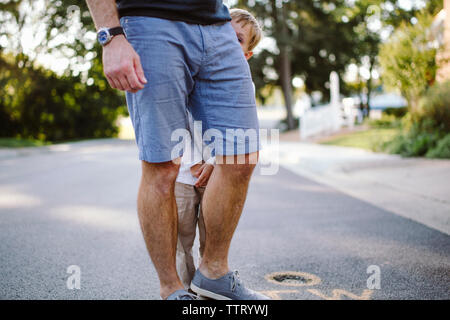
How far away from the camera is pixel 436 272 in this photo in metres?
2.87

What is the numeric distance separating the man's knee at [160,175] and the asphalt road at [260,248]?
0.81m

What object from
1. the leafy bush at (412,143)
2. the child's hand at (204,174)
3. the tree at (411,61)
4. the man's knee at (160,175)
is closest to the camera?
the man's knee at (160,175)

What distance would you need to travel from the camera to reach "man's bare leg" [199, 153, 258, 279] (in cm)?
216

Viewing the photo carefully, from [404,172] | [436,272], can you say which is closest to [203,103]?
[436,272]

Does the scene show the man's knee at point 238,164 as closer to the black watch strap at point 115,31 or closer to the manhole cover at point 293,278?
the black watch strap at point 115,31

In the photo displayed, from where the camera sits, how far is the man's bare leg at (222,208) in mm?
2164

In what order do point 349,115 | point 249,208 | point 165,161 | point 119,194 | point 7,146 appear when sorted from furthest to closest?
point 349,115, point 7,146, point 119,194, point 249,208, point 165,161

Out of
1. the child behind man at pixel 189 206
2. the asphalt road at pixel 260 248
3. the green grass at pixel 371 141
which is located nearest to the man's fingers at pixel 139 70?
the child behind man at pixel 189 206

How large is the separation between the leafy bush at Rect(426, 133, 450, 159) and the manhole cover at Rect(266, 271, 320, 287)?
6.71 m

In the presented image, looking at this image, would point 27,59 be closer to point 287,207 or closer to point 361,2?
point 361,2

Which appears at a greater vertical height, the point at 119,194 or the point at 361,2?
the point at 361,2

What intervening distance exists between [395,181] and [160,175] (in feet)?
18.3

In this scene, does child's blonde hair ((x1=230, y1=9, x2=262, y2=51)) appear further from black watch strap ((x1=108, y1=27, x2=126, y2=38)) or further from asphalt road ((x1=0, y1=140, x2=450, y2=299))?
asphalt road ((x1=0, y1=140, x2=450, y2=299))
